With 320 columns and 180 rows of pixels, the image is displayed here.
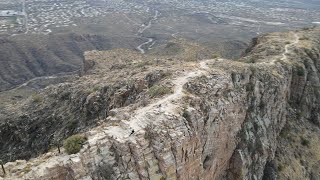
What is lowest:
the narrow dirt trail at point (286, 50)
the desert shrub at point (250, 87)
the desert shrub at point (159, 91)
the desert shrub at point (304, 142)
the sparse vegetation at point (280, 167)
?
the sparse vegetation at point (280, 167)

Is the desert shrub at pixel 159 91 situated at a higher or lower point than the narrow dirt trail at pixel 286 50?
higher

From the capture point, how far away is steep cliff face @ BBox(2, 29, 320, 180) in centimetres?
3197

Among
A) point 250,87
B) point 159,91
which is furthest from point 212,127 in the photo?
point 250,87

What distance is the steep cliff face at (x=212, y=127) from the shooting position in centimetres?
3197

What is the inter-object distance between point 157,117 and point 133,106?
4.61m

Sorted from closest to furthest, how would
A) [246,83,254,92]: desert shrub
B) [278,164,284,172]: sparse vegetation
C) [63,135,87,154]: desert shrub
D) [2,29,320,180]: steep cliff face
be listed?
[63,135,87,154]: desert shrub < [2,29,320,180]: steep cliff face < [246,83,254,92]: desert shrub < [278,164,284,172]: sparse vegetation

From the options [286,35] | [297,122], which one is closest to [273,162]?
[297,122]

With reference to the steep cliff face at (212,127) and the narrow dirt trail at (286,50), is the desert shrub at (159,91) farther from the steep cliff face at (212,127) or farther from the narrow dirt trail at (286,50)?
the narrow dirt trail at (286,50)

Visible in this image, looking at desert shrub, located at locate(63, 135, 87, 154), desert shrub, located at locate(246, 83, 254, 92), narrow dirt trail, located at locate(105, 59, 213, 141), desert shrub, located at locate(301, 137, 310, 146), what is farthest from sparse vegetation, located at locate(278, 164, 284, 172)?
desert shrub, located at locate(63, 135, 87, 154)

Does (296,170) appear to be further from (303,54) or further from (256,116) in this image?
(303,54)

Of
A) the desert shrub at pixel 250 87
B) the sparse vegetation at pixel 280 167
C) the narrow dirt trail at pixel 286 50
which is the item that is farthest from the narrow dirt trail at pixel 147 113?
the narrow dirt trail at pixel 286 50

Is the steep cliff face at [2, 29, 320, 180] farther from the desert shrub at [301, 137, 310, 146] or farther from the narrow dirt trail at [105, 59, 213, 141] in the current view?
the desert shrub at [301, 137, 310, 146]

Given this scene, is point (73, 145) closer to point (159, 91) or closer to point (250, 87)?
point (159, 91)

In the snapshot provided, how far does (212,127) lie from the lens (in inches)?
1661
